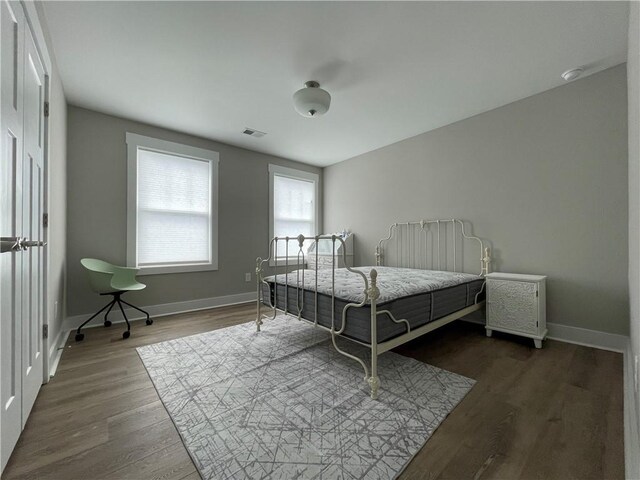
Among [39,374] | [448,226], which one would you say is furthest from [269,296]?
[448,226]

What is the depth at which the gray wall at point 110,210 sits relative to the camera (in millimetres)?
2775

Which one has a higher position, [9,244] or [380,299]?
[9,244]

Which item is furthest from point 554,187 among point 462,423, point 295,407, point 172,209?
point 172,209

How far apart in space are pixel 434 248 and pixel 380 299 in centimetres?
197

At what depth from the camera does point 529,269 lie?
260 cm

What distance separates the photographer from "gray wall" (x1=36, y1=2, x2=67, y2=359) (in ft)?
6.26

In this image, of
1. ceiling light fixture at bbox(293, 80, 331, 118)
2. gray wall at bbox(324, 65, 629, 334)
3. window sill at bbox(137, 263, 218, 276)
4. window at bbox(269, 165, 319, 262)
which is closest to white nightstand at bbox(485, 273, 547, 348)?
gray wall at bbox(324, 65, 629, 334)

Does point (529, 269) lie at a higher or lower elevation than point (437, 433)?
higher

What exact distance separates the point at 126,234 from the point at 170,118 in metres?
1.42

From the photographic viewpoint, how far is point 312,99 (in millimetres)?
2246

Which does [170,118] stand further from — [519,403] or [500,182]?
[519,403]

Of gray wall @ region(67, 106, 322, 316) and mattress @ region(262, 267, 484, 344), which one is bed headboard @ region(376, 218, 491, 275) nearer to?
mattress @ region(262, 267, 484, 344)

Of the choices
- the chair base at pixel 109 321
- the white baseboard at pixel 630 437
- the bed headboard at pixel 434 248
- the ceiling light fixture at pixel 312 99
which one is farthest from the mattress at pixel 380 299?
the ceiling light fixture at pixel 312 99

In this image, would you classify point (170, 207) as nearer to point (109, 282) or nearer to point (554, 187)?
point (109, 282)
